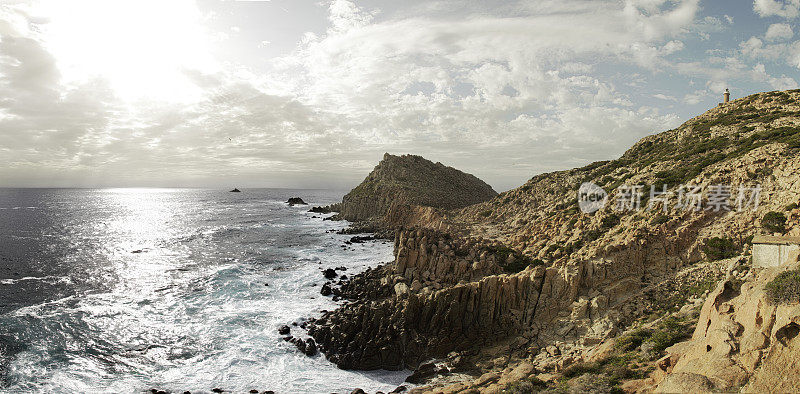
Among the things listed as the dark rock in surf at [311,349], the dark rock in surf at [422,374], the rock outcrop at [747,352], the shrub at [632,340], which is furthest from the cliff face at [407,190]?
the rock outcrop at [747,352]

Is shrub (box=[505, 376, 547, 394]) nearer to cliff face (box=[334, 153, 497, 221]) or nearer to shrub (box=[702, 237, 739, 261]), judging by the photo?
shrub (box=[702, 237, 739, 261])

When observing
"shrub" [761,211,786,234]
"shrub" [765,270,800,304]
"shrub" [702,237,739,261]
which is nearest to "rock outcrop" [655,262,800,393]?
"shrub" [765,270,800,304]

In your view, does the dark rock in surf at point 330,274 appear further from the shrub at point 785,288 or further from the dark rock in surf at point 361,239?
the shrub at point 785,288

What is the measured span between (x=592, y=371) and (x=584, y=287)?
11123 mm

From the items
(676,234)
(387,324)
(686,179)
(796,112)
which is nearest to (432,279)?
(387,324)

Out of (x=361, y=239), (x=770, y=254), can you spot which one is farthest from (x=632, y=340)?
(x=361, y=239)

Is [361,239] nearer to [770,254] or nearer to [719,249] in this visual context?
[719,249]

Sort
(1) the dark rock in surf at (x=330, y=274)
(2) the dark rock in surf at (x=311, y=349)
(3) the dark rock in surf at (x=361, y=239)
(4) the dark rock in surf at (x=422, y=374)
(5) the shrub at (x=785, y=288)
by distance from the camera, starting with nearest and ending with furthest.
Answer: (5) the shrub at (x=785, y=288)
(4) the dark rock in surf at (x=422, y=374)
(2) the dark rock in surf at (x=311, y=349)
(1) the dark rock in surf at (x=330, y=274)
(3) the dark rock in surf at (x=361, y=239)

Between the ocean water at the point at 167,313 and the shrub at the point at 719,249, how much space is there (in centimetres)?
2201

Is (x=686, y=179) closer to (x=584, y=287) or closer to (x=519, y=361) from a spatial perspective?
(x=584, y=287)

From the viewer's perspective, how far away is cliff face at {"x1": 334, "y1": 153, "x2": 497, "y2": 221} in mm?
91394

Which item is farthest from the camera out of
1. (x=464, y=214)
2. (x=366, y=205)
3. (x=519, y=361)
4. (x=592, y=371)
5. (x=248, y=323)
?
(x=366, y=205)

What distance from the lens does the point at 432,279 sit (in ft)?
126

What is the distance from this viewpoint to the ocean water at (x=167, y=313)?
24.7 m
